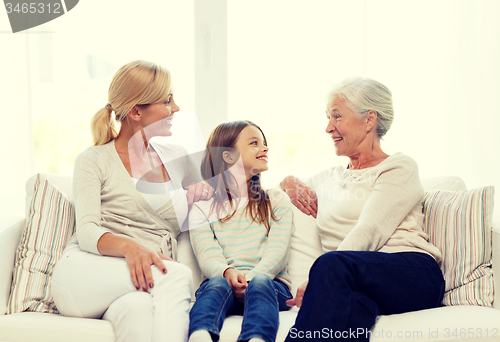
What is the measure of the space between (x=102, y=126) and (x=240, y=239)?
70 cm

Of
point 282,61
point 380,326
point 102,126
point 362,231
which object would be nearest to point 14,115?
point 102,126

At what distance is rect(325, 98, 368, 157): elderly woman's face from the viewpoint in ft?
5.53

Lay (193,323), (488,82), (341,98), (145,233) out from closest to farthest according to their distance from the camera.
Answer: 1. (193,323)
2. (145,233)
3. (341,98)
4. (488,82)

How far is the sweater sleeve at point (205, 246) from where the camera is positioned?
5.04ft

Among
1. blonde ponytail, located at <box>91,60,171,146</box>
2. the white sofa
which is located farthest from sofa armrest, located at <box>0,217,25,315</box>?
blonde ponytail, located at <box>91,60,171,146</box>

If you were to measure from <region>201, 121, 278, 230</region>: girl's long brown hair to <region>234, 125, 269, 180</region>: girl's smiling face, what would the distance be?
26 mm

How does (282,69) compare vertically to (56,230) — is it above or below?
above

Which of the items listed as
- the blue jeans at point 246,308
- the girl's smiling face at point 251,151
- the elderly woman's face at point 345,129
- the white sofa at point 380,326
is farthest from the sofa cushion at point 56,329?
the elderly woman's face at point 345,129

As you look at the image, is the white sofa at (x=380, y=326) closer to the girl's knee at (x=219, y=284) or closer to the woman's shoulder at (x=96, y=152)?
the girl's knee at (x=219, y=284)

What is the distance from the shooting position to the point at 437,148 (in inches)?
97.7

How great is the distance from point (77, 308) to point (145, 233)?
35 centimetres

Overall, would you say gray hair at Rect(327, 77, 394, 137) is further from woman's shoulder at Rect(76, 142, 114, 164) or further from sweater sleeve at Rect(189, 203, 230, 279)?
woman's shoulder at Rect(76, 142, 114, 164)

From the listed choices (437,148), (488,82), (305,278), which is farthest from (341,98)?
(488,82)

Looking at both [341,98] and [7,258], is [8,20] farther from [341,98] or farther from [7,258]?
[341,98]
